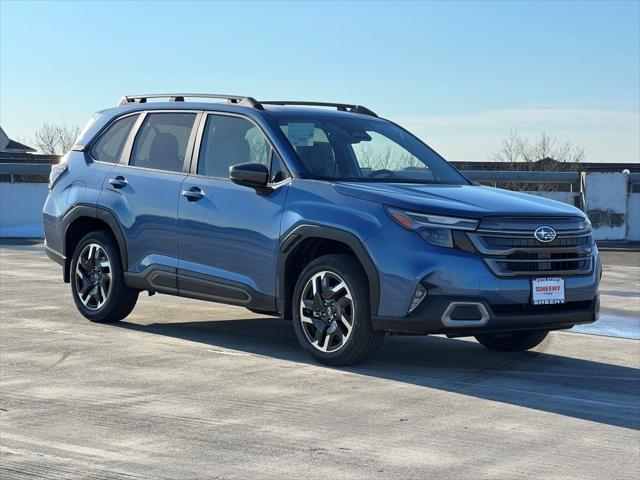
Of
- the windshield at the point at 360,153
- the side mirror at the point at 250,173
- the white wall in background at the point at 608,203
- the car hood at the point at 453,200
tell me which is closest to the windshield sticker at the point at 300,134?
the windshield at the point at 360,153

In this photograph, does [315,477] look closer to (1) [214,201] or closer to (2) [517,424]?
(2) [517,424]

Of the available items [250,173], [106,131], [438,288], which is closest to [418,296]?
[438,288]

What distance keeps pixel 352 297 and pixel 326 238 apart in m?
0.47

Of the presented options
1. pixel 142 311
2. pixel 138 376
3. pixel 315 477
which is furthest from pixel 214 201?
pixel 315 477

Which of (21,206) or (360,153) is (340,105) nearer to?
(360,153)

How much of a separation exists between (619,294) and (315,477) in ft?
30.0

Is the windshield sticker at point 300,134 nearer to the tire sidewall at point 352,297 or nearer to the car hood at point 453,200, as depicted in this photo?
the car hood at point 453,200

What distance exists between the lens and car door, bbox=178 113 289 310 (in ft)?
29.3

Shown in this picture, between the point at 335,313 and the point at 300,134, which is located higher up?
the point at 300,134

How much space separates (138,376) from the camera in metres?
8.04

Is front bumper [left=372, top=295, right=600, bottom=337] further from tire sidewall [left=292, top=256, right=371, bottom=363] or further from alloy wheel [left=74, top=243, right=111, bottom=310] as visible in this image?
alloy wheel [left=74, top=243, right=111, bottom=310]

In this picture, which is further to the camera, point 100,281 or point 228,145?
point 100,281

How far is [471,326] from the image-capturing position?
8.03 m

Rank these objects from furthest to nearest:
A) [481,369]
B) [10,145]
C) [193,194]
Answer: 1. [10,145]
2. [193,194]
3. [481,369]
